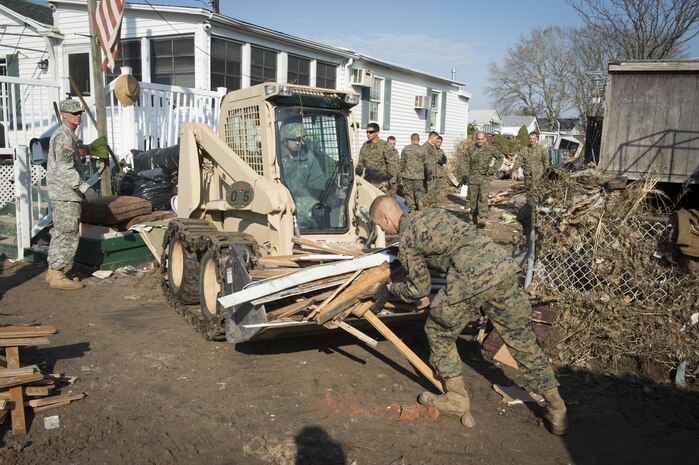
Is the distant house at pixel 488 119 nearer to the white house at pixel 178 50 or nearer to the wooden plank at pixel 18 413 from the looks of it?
the white house at pixel 178 50

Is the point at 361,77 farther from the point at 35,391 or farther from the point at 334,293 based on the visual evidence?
the point at 35,391

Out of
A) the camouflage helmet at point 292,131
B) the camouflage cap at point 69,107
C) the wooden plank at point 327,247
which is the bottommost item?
the wooden plank at point 327,247

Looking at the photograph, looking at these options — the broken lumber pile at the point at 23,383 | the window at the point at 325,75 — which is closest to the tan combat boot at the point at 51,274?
the broken lumber pile at the point at 23,383

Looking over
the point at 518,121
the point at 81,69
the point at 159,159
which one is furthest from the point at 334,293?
the point at 518,121

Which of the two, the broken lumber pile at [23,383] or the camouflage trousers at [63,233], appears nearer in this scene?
the broken lumber pile at [23,383]

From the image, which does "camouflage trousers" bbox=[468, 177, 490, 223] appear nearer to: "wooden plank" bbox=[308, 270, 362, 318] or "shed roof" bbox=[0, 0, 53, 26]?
"wooden plank" bbox=[308, 270, 362, 318]

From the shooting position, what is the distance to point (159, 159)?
419 inches

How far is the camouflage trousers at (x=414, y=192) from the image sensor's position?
13.9 m

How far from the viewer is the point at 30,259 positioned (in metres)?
9.12

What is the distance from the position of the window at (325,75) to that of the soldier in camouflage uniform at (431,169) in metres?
5.23

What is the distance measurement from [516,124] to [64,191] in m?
54.9

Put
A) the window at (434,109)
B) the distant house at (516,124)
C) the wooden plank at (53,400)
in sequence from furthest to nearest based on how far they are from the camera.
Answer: the distant house at (516,124)
the window at (434,109)
the wooden plank at (53,400)

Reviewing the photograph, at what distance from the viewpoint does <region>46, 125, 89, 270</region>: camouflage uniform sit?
7504mm

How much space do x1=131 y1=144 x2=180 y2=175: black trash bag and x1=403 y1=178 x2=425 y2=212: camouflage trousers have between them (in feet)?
18.2
